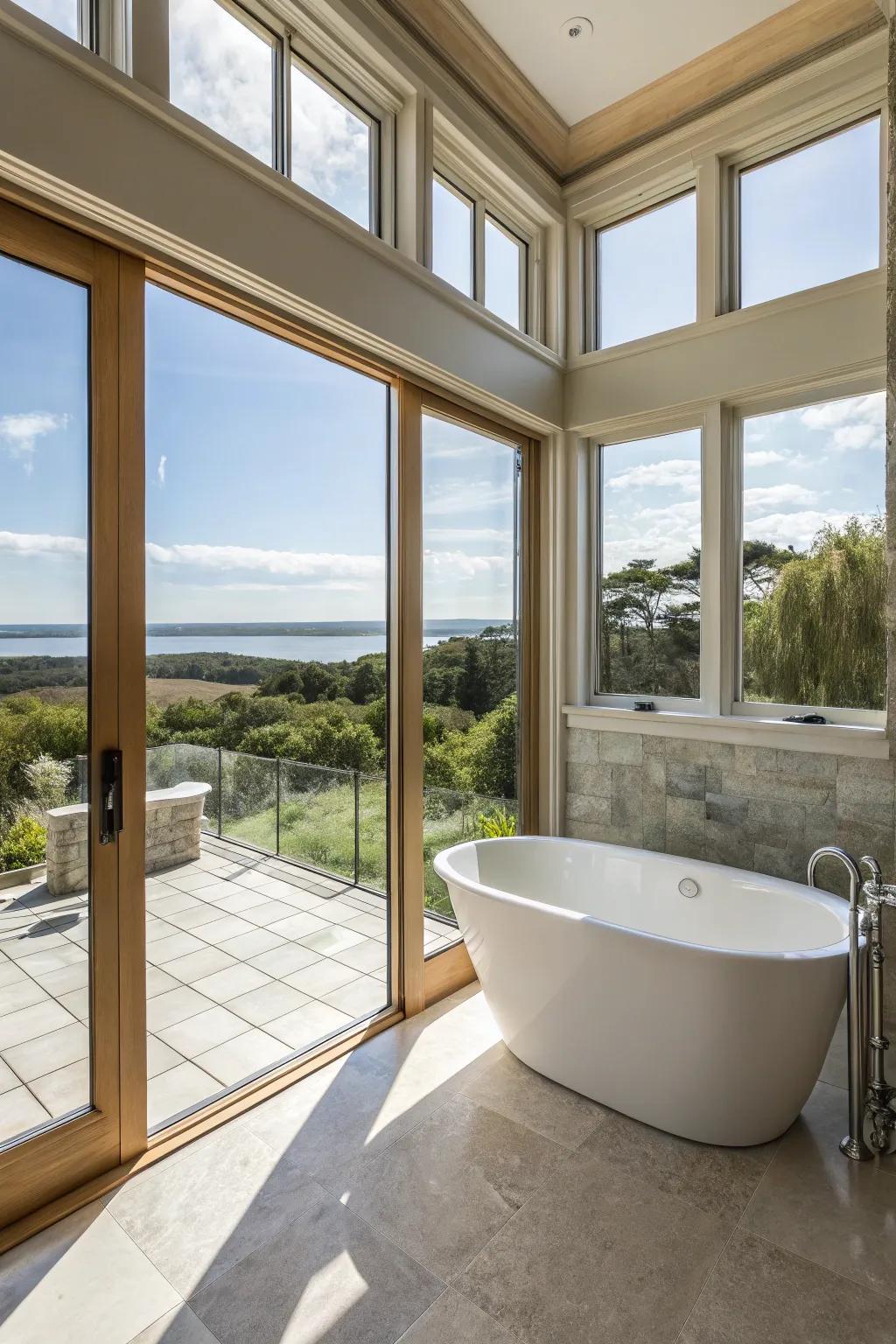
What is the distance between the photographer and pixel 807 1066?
197 cm

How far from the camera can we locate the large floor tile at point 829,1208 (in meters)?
1.66

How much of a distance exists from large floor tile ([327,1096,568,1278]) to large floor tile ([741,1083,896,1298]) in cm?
54

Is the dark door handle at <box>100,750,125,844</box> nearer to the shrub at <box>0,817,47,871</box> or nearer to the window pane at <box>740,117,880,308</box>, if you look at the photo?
the shrub at <box>0,817,47,871</box>

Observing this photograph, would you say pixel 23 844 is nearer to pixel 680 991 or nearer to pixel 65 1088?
pixel 65 1088

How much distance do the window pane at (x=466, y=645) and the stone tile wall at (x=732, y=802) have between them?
39cm

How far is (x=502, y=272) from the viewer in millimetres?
3225

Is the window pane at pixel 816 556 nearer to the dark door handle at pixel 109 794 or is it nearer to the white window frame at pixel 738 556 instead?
the white window frame at pixel 738 556

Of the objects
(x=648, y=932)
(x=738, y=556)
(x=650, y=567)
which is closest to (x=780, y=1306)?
(x=648, y=932)

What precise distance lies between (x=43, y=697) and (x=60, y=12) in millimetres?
1603

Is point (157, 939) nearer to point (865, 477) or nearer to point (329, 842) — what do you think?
point (329, 842)

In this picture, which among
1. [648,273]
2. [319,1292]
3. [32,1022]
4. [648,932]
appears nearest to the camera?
[319,1292]

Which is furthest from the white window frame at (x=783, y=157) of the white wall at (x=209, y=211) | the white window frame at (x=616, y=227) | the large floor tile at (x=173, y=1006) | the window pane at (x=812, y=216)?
the large floor tile at (x=173, y=1006)

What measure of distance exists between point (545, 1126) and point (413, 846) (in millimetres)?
1015

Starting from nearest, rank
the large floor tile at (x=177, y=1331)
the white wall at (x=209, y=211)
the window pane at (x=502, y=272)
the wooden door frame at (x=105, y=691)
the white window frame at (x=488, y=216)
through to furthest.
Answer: the large floor tile at (x=177, y=1331) < the white wall at (x=209, y=211) < the wooden door frame at (x=105, y=691) < the white window frame at (x=488, y=216) < the window pane at (x=502, y=272)
